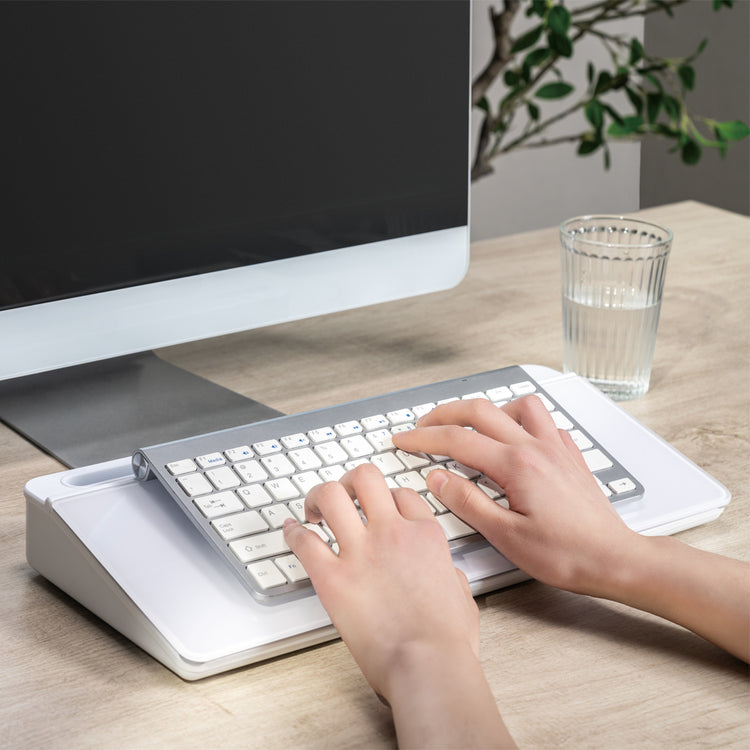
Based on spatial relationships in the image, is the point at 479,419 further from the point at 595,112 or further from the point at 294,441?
the point at 595,112

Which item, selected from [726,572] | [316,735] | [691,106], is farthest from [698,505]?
[691,106]

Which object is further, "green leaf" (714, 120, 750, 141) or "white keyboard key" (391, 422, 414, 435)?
"green leaf" (714, 120, 750, 141)

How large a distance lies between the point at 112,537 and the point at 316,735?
0.16 metres

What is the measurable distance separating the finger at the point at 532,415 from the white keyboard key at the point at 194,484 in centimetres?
19

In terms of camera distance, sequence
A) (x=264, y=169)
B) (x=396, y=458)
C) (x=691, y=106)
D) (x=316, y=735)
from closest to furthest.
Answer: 1. (x=316, y=735)
2. (x=396, y=458)
3. (x=264, y=169)
4. (x=691, y=106)

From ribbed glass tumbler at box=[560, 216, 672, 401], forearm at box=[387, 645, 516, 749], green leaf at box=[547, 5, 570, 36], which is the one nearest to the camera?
forearm at box=[387, 645, 516, 749]

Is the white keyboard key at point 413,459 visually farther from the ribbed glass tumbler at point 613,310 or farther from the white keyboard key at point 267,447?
the ribbed glass tumbler at point 613,310

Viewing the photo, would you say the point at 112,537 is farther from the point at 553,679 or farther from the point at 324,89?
the point at 324,89

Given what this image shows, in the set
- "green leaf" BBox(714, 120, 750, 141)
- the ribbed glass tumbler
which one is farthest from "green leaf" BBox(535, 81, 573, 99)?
the ribbed glass tumbler

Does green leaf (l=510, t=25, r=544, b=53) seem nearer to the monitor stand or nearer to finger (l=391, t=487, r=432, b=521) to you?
the monitor stand

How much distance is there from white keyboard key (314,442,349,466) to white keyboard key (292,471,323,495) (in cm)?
2

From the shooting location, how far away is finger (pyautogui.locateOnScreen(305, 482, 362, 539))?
502mm

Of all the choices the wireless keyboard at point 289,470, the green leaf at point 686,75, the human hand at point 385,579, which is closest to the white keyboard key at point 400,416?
the wireless keyboard at point 289,470

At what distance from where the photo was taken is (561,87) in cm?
177
